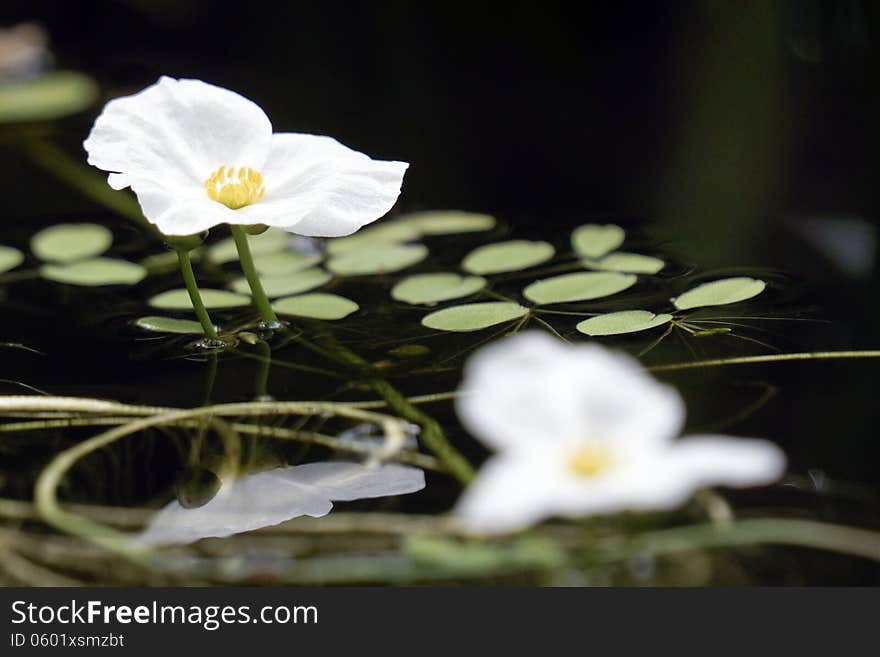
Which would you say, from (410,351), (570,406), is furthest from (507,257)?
(570,406)

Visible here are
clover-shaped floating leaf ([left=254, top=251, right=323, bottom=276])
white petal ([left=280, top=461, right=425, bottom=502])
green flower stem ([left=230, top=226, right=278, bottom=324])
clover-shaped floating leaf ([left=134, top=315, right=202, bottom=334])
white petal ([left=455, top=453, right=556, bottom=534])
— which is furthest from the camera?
clover-shaped floating leaf ([left=254, top=251, right=323, bottom=276])

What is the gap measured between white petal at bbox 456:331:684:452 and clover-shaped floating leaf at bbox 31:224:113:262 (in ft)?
1.83

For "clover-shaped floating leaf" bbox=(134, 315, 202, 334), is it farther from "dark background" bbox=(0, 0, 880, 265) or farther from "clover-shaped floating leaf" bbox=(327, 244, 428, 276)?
"dark background" bbox=(0, 0, 880, 265)

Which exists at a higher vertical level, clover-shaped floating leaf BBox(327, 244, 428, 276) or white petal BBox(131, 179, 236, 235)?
clover-shaped floating leaf BBox(327, 244, 428, 276)

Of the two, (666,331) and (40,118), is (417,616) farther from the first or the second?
(40,118)

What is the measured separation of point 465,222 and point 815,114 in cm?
52

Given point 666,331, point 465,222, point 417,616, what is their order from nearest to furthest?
point 417,616 → point 666,331 → point 465,222

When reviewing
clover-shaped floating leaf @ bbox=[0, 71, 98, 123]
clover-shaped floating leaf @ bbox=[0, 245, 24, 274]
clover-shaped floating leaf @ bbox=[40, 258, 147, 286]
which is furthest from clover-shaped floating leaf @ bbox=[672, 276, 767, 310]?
clover-shaped floating leaf @ bbox=[0, 71, 98, 123]

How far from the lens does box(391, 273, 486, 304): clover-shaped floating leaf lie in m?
0.75

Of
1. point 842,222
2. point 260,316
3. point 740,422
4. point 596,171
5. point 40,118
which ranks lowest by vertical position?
point 740,422

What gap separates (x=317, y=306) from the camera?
74 centimetres

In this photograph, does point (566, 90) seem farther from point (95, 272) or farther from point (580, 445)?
point (580, 445)

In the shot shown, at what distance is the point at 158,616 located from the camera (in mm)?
432

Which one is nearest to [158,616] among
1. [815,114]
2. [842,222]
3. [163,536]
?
[163,536]
